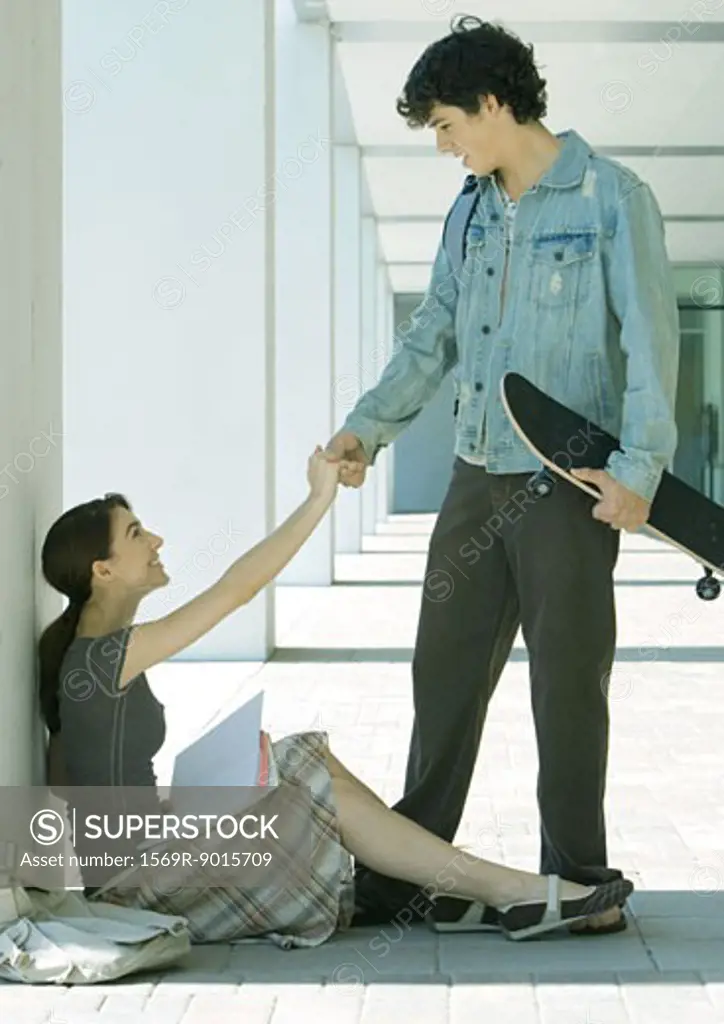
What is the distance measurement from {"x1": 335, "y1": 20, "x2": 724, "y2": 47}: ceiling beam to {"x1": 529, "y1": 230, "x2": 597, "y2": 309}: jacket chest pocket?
1080 centimetres

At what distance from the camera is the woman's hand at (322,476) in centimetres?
393

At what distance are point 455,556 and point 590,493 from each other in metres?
0.38

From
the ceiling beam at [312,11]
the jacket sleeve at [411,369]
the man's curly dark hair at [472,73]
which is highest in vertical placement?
the ceiling beam at [312,11]

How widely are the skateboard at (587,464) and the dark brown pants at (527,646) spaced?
10 cm

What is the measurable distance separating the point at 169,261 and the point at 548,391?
5.64 meters

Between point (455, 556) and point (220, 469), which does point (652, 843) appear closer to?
point (455, 556)

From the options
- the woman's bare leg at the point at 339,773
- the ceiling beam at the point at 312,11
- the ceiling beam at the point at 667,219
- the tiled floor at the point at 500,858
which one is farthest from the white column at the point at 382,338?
the woman's bare leg at the point at 339,773

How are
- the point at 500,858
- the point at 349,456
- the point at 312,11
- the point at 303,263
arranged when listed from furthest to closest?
the point at 303,263 < the point at 312,11 < the point at 500,858 < the point at 349,456

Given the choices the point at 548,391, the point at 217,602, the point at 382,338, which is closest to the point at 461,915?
the point at 217,602

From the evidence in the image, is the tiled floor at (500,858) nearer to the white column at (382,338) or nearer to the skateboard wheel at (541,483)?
the skateboard wheel at (541,483)

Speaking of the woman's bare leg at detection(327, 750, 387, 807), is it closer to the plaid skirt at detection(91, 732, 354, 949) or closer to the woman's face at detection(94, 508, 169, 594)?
the plaid skirt at detection(91, 732, 354, 949)

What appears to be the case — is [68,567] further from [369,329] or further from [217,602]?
[369,329]

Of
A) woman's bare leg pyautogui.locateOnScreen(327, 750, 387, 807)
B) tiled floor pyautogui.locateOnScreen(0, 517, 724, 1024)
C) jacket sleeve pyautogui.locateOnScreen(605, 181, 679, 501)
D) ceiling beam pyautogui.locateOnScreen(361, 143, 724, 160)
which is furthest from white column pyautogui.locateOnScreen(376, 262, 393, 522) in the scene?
woman's bare leg pyautogui.locateOnScreen(327, 750, 387, 807)

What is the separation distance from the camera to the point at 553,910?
365 centimetres
